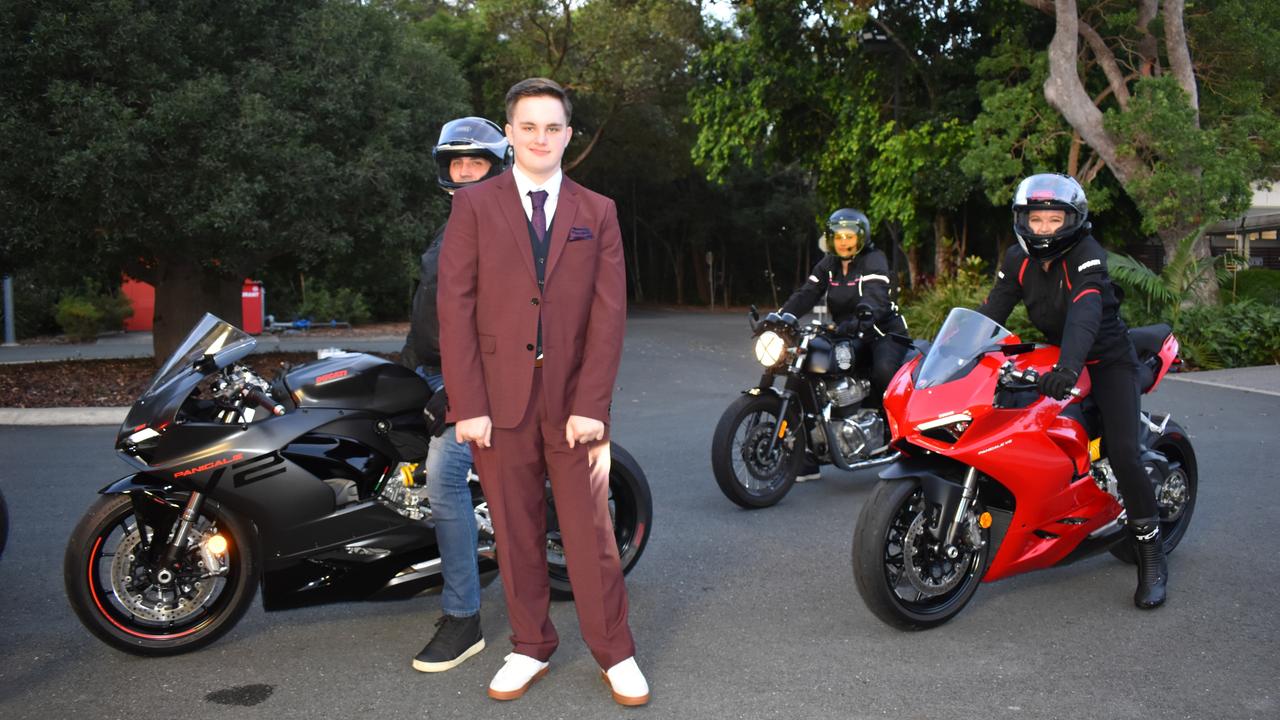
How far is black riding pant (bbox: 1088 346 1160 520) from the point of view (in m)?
4.87

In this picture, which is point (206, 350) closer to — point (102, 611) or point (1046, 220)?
point (102, 611)

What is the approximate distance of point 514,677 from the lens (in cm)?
391

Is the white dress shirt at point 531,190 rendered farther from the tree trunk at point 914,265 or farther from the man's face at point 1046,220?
the tree trunk at point 914,265

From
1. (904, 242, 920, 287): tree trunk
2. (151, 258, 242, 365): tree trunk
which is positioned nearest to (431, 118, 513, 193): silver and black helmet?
(151, 258, 242, 365): tree trunk

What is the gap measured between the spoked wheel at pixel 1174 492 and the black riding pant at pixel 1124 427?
0.51m

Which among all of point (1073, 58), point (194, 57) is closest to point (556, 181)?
point (194, 57)

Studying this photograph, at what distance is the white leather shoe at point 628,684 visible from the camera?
3828 millimetres

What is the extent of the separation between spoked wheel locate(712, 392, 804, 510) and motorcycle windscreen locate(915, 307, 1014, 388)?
230 cm

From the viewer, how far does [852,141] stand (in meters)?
22.5

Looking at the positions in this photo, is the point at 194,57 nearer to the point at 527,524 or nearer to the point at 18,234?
the point at 18,234

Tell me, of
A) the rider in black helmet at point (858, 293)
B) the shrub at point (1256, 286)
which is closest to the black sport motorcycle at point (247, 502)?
the rider in black helmet at point (858, 293)

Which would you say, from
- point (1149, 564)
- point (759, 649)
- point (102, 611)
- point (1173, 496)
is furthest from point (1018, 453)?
point (102, 611)

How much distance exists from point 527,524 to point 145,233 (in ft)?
38.6

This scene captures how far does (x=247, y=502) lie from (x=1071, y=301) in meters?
3.39
